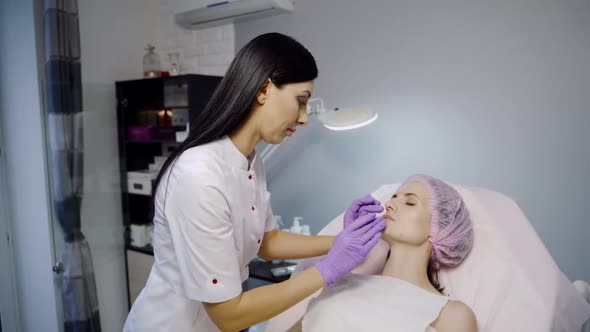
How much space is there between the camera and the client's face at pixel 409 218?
1.29 m

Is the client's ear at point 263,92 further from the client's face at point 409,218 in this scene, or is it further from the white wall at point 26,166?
the white wall at point 26,166

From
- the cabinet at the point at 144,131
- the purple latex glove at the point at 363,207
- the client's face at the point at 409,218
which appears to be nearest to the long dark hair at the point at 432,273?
the client's face at the point at 409,218

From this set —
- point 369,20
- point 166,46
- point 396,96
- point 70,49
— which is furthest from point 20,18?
point 396,96

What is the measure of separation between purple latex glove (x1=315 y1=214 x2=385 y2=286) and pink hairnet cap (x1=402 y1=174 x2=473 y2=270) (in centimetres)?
30

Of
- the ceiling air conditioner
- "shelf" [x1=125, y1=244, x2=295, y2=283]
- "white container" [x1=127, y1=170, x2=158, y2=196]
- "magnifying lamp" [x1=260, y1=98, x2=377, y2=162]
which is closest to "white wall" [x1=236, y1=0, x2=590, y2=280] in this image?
the ceiling air conditioner

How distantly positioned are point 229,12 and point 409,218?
165 centimetres

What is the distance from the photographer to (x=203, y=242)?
0.91 m

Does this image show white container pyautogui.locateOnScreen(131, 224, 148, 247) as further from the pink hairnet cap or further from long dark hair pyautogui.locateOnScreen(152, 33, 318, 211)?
the pink hairnet cap

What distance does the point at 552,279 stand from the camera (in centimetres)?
124

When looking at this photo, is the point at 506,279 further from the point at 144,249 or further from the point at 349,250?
the point at 144,249

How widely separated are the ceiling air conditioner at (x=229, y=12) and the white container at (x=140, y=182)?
3.19ft

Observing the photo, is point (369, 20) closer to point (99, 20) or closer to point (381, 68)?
point (381, 68)

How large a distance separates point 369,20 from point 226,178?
1.38 m

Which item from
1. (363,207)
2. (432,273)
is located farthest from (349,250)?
(432,273)
